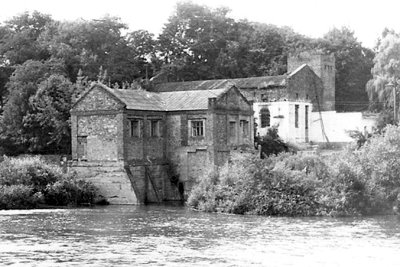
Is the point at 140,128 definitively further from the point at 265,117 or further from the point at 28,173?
the point at 265,117

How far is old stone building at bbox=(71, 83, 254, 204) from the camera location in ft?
166

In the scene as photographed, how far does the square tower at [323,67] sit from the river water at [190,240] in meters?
37.1

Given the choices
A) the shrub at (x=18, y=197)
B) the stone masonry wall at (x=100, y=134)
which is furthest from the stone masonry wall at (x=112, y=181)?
the shrub at (x=18, y=197)

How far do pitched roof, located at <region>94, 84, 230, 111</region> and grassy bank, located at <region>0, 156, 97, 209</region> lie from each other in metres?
6.17

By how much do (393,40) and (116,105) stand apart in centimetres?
3019

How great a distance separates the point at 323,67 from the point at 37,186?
3865cm

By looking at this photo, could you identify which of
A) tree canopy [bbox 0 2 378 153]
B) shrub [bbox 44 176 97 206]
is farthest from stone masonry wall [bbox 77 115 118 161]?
tree canopy [bbox 0 2 378 153]

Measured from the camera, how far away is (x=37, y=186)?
158ft

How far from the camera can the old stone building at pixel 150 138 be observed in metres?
50.6

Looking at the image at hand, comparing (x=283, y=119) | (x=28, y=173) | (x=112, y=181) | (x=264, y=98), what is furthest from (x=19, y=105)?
(x=283, y=119)

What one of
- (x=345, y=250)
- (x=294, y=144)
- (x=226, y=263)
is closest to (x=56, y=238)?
(x=226, y=263)

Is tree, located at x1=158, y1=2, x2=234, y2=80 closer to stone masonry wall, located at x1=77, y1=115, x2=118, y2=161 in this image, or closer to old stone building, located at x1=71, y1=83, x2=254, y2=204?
old stone building, located at x1=71, y1=83, x2=254, y2=204

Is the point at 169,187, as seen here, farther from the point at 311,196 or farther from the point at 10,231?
the point at 10,231

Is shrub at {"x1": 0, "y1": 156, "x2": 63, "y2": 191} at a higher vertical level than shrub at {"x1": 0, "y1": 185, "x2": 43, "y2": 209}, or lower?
higher
